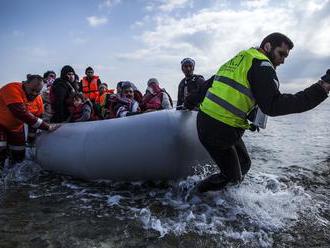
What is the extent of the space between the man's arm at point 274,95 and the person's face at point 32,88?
10.6 feet

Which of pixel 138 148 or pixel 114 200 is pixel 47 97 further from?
pixel 114 200

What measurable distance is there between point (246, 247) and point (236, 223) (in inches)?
21.6

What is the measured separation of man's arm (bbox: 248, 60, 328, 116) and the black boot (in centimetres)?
94

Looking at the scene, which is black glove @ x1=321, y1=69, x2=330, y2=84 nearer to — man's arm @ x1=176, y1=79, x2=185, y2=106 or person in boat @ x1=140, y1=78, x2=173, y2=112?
person in boat @ x1=140, y1=78, x2=173, y2=112

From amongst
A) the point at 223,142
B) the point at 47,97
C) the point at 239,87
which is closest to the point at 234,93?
the point at 239,87

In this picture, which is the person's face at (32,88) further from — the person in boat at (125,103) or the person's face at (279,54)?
the person's face at (279,54)

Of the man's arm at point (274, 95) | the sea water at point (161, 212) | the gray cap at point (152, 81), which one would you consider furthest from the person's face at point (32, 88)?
the man's arm at point (274, 95)

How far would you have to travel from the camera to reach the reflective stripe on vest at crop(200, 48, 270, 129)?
344 cm

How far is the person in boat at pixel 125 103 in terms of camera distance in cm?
593

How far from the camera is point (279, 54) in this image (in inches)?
140

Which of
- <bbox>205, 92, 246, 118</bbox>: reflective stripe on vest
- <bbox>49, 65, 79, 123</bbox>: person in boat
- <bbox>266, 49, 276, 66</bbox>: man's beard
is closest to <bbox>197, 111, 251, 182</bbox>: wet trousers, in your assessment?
<bbox>205, 92, 246, 118</bbox>: reflective stripe on vest

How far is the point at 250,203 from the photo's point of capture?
408 centimetres

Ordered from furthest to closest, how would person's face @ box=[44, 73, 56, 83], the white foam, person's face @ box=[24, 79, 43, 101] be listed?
1. person's face @ box=[44, 73, 56, 83]
2. person's face @ box=[24, 79, 43, 101]
3. the white foam

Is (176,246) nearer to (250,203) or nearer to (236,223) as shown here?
(236,223)
